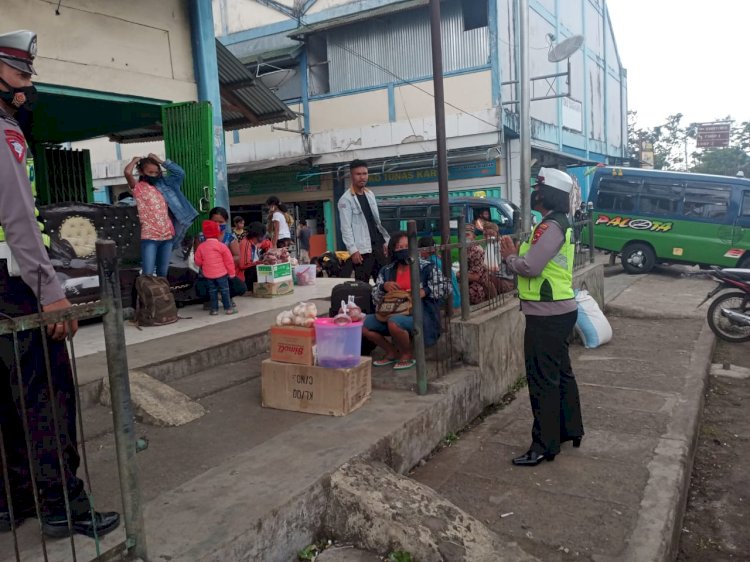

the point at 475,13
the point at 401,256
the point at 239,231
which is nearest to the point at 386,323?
the point at 401,256

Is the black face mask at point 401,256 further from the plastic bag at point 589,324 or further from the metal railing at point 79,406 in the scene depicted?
the plastic bag at point 589,324

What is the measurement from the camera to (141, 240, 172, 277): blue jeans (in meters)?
6.12

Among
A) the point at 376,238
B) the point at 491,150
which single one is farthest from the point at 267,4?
the point at 376,238

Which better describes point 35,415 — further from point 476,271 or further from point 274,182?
point 274,182

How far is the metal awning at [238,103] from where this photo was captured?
27.2 feet

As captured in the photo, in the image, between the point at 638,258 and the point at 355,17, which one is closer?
the point at 638,258

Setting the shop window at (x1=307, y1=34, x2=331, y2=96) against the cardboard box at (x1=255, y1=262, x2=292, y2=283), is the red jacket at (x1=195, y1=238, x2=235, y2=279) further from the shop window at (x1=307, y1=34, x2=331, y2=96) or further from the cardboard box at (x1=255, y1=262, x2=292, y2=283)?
the shop window at (x1=307, y1=34, x2=331, y2=96)

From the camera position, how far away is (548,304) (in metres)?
3.59

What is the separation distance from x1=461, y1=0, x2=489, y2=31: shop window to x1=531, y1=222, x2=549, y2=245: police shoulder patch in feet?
41.5

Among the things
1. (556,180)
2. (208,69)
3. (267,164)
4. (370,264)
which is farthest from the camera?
(267,164)

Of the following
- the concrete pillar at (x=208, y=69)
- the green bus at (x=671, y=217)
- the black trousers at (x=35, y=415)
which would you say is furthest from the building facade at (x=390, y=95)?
the black trousers at (x=35, y=415)

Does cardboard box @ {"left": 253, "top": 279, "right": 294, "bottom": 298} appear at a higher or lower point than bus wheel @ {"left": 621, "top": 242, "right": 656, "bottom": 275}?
higher

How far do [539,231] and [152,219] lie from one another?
13.5ft

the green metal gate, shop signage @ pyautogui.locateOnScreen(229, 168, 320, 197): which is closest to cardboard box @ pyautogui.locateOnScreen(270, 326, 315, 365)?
the green metal gate
